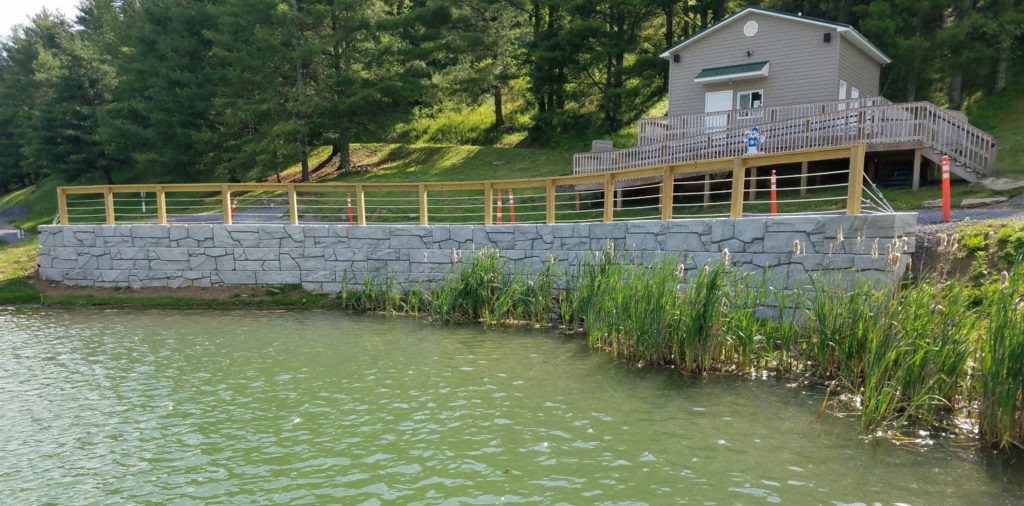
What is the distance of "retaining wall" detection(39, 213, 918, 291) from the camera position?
896 cm

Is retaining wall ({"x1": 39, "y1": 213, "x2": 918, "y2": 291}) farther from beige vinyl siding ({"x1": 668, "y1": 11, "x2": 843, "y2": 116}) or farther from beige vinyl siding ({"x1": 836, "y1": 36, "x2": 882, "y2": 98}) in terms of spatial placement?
beige vinyl siding ({"x1": 836, "y1": 36, "x2": 882, "y2": 98})

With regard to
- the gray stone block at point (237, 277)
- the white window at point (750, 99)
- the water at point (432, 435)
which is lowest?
the water at point (432, 435)

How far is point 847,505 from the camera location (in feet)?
12.1

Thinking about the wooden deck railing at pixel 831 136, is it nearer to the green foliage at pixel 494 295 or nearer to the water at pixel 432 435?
the green foliage at pixel 494 295

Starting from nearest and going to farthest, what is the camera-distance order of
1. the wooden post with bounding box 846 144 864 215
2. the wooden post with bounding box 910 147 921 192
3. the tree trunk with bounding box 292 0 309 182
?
1. the wooden post with bounding box 846 144 864 215
2. the wooden post with bounding box 910 147 921 192
3. the tree trunk with bounding box 292 0 309 182

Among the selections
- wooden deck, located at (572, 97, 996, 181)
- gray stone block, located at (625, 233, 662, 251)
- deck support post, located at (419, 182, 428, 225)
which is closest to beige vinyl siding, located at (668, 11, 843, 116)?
wooden deck, located at (572, 97, 996, 181)

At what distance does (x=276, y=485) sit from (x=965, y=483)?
4.57 m

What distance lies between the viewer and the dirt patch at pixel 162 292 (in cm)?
1138

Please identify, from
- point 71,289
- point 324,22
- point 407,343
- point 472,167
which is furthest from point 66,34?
point 407,343

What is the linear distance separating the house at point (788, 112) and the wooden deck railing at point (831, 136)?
2 centimetres

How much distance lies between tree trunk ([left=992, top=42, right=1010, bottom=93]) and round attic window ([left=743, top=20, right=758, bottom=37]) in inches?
452

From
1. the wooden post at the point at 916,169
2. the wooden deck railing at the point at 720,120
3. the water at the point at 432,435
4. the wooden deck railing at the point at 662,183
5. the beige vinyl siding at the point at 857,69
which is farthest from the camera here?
the beige vinyl siding at the point at 857,69

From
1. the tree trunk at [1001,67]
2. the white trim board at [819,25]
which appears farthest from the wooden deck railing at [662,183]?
the tree trunk at [1001,67]

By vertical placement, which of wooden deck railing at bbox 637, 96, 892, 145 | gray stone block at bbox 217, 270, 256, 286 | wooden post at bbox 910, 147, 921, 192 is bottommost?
gray stone block at bbox 217, 270, 256, 286
